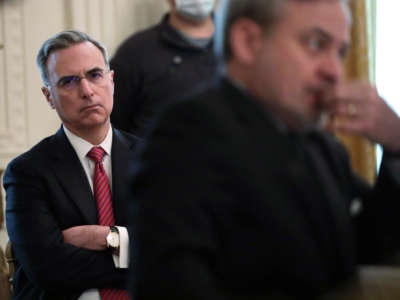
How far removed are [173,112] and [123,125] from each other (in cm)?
250

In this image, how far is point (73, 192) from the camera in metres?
2.46

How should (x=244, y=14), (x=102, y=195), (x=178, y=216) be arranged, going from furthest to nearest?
(x=102, y=195) < (x=244, y=14) < (x=178, y=216)

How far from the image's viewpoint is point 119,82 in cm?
364

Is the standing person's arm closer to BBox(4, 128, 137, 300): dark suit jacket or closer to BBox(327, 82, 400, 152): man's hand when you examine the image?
BBox(327, 82, 400, 152): man's hand

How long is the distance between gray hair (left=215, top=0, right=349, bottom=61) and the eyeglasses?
5.05 feet

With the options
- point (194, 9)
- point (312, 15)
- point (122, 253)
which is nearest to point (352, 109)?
point (312, 15)

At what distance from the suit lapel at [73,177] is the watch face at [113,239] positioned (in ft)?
0.39

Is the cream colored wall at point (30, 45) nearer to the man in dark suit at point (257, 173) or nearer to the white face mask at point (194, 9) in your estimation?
the white face mask at point (194, 9)

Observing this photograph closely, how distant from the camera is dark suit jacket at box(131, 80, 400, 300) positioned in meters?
1.09

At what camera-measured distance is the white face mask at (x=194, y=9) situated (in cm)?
400

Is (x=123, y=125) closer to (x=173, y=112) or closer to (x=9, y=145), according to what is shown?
(x=9, y=145)

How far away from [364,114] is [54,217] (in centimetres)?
154

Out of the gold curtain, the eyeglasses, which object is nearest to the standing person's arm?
the eyeglasses

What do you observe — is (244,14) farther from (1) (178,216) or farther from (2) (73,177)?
(2) (73,177)
